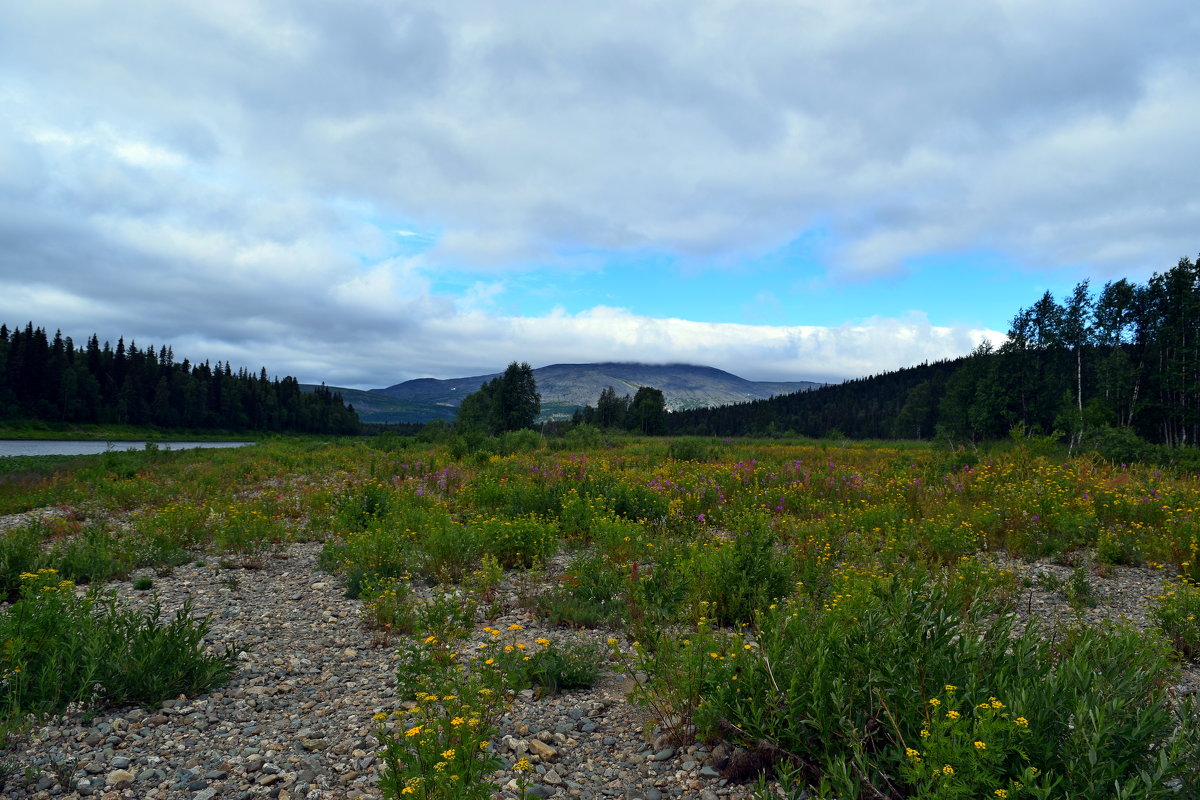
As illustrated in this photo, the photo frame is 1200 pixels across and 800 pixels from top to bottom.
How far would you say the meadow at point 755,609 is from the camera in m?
2.87

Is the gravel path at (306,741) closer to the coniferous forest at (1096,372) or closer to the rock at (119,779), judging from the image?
the rock at (119,779)

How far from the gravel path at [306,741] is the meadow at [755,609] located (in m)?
0.21

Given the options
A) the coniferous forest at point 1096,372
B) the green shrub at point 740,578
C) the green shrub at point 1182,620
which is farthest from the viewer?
the coniferous forest at point 1096,372

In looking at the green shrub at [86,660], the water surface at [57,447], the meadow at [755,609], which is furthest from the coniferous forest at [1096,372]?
the water surface at [57,447]

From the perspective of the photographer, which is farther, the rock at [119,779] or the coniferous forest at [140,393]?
the coniferous forest at [140,393]

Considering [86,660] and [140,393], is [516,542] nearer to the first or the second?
[86,660]

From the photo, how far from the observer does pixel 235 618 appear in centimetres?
640

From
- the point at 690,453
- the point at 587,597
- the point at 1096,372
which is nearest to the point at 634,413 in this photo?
the point at 1096,372

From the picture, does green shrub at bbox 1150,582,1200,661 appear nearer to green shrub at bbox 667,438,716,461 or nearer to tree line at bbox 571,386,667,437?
green shrub at bbox 667,438,716,461

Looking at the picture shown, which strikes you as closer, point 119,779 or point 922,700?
point 922,700

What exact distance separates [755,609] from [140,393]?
108842mm

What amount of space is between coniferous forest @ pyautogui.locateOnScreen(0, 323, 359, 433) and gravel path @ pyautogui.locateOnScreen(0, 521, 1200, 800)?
95674mm

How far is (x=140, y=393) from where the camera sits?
86062mm

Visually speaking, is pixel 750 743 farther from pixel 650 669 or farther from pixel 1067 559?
pixel 1067 559
